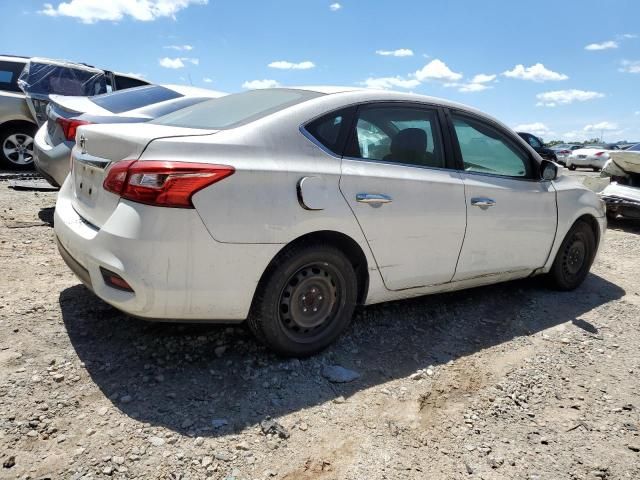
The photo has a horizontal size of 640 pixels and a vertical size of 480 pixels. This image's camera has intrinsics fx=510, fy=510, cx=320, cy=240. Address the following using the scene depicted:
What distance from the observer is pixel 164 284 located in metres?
2.47

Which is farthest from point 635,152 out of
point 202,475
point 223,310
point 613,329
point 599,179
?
point 202,475

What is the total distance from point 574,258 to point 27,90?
8011 mm

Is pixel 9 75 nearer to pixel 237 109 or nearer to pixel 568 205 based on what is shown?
pixel 237 109

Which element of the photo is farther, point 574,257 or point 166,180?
point 574,257

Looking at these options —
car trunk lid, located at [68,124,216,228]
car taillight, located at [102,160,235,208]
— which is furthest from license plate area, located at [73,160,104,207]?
car taillight, located at [102,160,235,208]

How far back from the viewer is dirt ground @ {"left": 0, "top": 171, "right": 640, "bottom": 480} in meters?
2.24

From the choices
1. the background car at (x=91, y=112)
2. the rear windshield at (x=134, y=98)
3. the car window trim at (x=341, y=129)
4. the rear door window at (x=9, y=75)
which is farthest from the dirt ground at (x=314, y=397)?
the rear door window at (x=9, y=75)

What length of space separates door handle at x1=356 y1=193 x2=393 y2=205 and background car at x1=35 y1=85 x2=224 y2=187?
10.1 ft

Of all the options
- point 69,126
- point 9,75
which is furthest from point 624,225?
point 9,75

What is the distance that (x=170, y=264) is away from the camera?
2.46 metres

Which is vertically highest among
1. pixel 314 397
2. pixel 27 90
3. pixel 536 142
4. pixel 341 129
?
pixel 536 142

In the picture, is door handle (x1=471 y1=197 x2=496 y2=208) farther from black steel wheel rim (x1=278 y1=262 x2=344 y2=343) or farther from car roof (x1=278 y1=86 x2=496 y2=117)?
black steel wheel rim (x1=278 y1=262 x2=344 y2=343)

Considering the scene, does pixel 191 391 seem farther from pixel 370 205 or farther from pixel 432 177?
pixel 432 177

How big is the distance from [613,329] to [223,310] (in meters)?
3.17
